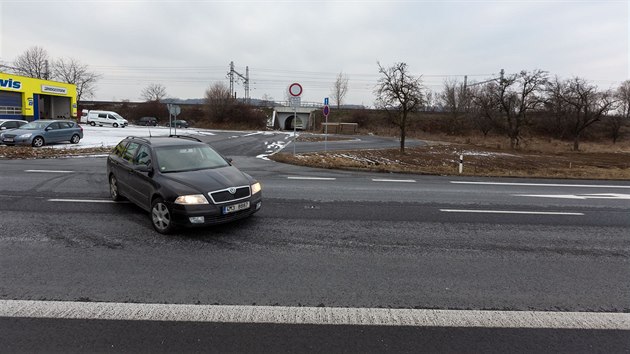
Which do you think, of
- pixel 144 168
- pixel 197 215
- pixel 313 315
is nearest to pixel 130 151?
pixel 144 168

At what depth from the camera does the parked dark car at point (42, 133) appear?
19594mm

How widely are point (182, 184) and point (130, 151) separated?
2.38 metres

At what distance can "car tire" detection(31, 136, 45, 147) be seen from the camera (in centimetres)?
1989

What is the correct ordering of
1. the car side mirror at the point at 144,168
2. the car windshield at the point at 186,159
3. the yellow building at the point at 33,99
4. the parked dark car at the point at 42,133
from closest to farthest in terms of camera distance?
the car side mirror at the point at 144,168 < the car windshield at the point at 186,159 < the parked dark car at the point at 42,133 < the yellow building at the point at 33,99

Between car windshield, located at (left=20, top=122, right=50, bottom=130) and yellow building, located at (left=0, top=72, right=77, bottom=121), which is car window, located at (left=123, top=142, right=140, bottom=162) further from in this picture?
yellow building, located at (left=0, top=72, right=77, bottom=121)

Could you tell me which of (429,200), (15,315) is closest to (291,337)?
(15,315)

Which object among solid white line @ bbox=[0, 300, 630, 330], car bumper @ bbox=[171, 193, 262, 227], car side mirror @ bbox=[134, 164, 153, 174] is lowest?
solid white line @ bbox=[0, 300, 630, 330]

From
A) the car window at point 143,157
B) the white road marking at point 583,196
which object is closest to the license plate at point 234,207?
the car window at point 143,157

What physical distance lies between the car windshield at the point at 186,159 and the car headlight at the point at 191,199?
951mm

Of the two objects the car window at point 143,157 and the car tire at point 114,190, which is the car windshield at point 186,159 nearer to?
the car window at point 143,157

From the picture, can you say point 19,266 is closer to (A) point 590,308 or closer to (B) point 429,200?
(A) point 590,308

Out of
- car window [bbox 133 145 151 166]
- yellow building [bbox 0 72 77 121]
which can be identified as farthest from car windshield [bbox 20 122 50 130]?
car window [bbox 133 145 151 166]

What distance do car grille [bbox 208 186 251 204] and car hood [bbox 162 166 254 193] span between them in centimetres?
8

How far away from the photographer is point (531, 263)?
4773 millimetres
